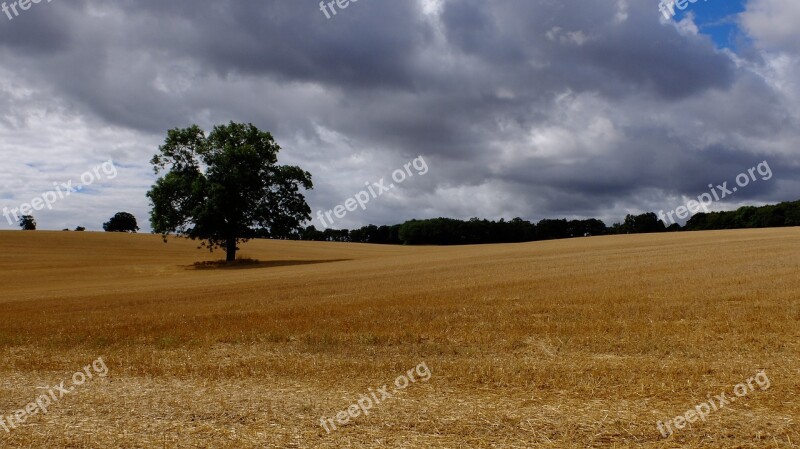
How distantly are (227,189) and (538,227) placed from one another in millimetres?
90032

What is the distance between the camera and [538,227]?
135 meters

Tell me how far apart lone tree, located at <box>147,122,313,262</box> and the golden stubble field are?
97.9 ft

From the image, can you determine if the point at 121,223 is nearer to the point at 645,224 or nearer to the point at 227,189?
the point at 227,189

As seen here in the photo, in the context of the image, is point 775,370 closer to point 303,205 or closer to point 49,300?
point 49,300

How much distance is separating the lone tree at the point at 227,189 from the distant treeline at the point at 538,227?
53579 millimetres

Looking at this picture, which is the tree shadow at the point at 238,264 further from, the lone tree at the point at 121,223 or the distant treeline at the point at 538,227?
the lone tree at the point at 121,223

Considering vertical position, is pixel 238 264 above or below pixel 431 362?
above

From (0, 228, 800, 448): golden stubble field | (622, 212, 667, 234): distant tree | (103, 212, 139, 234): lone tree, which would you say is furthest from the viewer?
(103, 212, 139, 234): lone tree

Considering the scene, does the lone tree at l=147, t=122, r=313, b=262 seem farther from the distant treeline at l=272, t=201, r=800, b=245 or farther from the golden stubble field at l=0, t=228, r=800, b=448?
the distant treeline at l=272, t=201, r=800, b=245

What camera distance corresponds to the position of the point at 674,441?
8164 millimetres

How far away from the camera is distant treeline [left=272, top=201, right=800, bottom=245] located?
112 m

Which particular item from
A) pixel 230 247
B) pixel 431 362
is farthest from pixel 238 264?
pixel 431 362

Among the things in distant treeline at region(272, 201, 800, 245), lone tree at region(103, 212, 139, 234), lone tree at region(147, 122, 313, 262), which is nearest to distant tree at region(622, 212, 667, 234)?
distant treeline at region(272, 201, 800, 245)

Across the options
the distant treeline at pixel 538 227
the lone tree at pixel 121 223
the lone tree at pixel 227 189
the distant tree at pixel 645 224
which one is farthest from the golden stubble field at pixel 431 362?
the lone tree at pixel 121 223
